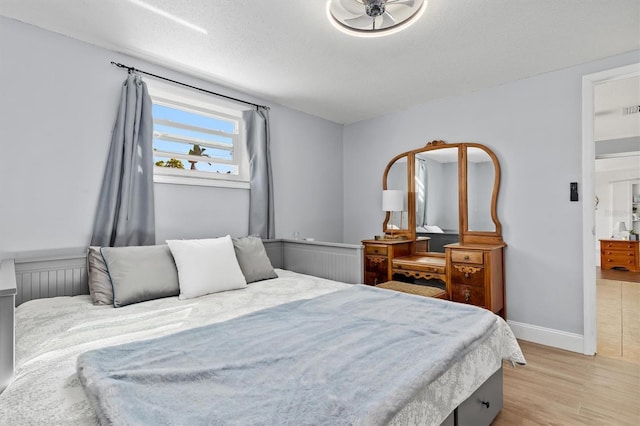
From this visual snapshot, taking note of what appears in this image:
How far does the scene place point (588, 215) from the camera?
104 inches

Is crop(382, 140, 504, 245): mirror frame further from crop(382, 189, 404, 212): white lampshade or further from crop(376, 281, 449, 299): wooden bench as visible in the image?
crop(376, 281, 449, 299): wooden bench

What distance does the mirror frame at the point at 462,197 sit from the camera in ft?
10.2

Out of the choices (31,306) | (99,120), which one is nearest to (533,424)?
(31,306)

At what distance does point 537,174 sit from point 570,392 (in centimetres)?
174

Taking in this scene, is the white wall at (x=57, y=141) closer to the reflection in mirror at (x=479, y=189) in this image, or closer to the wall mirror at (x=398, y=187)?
the wall mirror at (x=398, y=187)

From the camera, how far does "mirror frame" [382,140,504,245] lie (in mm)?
3121

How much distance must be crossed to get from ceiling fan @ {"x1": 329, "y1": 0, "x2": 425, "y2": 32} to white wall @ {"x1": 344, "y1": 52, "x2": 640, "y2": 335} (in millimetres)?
1742

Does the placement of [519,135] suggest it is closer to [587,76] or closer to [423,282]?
[587,76]

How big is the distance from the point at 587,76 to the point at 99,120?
3.79 metres

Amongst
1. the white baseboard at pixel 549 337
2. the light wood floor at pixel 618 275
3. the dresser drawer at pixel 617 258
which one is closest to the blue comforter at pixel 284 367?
the white baseboard at pixel 549 337

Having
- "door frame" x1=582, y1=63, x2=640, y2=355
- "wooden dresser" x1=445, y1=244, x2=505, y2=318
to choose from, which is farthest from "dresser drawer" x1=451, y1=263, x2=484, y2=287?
"door frame" x1=582, y1=63, x2=640, y2=355

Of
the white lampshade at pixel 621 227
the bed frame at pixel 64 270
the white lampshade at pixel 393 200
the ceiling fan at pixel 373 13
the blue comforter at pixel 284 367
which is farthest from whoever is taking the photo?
the white lampshade at pixel 621 227

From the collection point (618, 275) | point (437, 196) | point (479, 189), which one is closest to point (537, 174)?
point (479, 189)

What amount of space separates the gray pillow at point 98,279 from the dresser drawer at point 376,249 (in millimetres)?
2330
